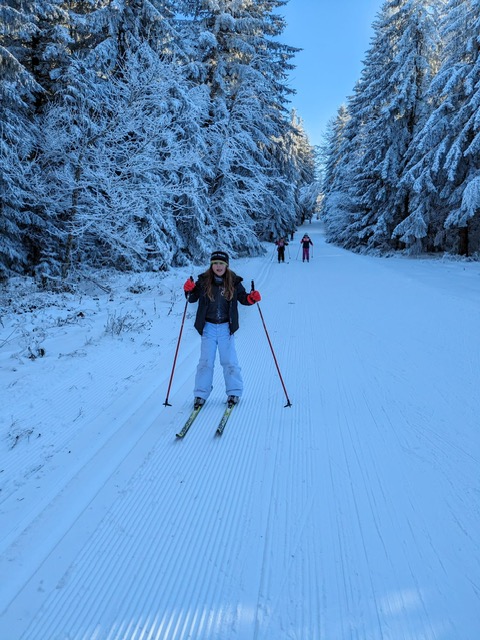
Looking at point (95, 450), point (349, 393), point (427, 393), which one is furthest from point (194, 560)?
point (427, 393)

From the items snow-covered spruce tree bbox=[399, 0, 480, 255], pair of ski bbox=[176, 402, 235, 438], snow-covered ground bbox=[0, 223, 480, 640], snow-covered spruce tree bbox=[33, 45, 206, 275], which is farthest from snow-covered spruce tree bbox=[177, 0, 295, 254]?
pair of ski bbox=[176, 402, 235, 438]

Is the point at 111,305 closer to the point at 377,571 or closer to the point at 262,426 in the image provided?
the point at 262,426

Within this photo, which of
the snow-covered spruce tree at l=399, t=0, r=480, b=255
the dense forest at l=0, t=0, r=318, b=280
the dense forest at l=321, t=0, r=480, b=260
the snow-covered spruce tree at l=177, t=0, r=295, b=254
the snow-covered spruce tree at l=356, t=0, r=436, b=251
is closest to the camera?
the dense forest at l=0, t=0, r=318, b=280

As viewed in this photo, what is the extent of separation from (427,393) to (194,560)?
141 inches

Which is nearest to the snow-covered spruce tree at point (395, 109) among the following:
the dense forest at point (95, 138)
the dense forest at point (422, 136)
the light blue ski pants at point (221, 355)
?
the dense forest at point (422, 136)

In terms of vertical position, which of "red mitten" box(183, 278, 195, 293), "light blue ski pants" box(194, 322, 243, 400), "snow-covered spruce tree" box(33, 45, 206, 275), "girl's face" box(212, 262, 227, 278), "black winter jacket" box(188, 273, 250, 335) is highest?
"snow-covered spruce tree" box(33, 45, 206, 275)

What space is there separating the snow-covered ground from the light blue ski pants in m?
0.27

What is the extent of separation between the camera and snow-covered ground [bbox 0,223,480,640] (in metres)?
2.08

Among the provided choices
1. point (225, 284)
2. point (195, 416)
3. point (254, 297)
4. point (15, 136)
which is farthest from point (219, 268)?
point (15, 136)

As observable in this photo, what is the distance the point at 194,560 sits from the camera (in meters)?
2.40

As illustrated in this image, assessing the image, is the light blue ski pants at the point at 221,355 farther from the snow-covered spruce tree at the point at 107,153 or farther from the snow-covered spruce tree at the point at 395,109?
the snow-covered spruce tree at the point at 395,109

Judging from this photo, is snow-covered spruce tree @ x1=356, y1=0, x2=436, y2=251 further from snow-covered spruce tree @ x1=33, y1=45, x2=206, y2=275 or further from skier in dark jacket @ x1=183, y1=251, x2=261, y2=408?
skier in dark jacket @ x1=183, y1=251, x2=261, y2=408

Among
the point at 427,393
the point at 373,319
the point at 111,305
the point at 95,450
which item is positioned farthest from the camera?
the point at 111,305

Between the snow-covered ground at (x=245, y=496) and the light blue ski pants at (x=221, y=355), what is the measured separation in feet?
0.88
